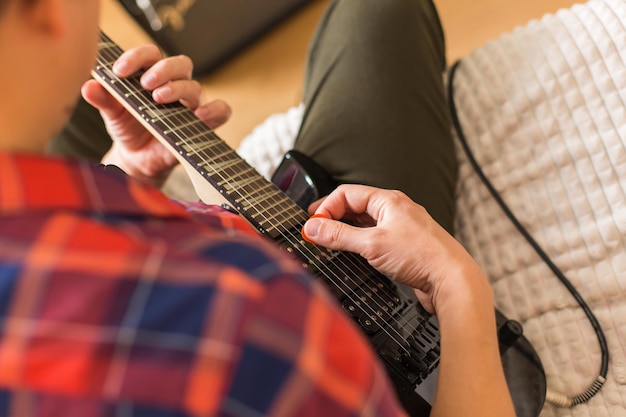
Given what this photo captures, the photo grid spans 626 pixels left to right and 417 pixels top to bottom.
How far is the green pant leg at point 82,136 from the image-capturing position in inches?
38.4

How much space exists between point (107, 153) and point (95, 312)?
800 millimetres

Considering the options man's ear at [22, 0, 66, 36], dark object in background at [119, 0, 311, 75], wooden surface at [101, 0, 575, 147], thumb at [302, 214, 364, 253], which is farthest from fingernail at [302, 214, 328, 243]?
dark object in background at [119, 0, 311, 75]

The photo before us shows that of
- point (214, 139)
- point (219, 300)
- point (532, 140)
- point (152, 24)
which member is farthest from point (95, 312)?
point (152, 24)

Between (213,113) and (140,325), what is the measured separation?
61cm

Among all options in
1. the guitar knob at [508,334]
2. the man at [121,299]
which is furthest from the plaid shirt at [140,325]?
the guitar knob at [508,334]

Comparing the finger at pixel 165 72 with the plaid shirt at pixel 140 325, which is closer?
the plaid shirt at pixel 140 325

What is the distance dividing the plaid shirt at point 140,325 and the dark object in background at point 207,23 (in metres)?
1.12

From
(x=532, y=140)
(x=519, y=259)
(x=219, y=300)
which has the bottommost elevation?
(x=519, y=259)

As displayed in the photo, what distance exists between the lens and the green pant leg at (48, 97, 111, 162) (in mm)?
976

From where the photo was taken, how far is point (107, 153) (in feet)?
3.43

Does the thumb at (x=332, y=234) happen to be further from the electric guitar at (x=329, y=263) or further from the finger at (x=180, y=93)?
the finger at (x=180, y=93)

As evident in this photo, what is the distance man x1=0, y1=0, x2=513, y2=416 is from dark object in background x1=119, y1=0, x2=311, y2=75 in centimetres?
104

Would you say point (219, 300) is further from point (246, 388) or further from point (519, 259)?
point (519, 259)

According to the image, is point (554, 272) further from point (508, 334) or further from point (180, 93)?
point (180, 93)
